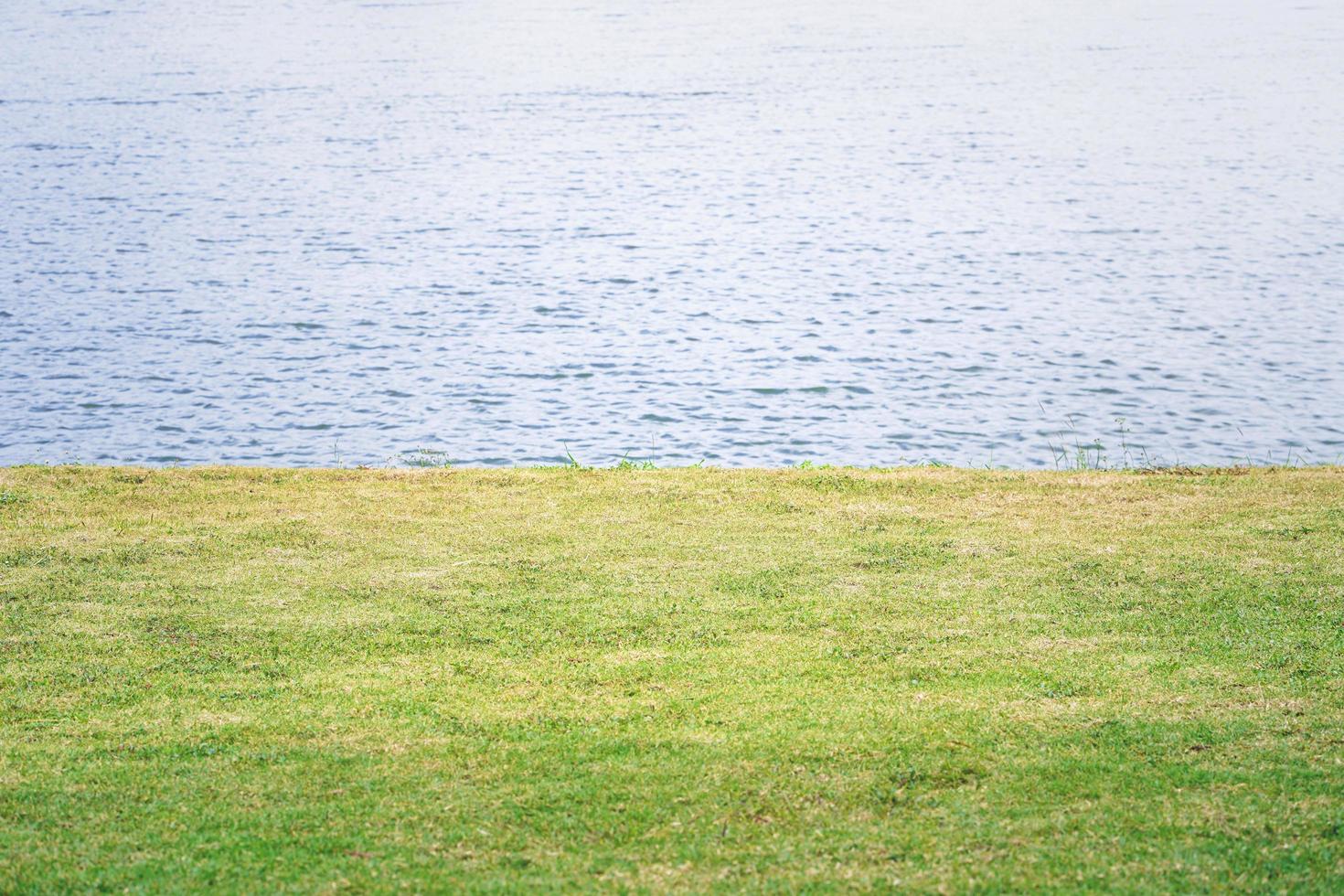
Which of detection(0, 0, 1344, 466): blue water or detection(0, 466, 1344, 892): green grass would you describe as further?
detection(0, 0, 1344, 466): blue water

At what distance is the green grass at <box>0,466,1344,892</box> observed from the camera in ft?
20.8

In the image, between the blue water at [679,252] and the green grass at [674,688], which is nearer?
the green grass at [674,688]

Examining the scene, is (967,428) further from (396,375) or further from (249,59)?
(249,59)

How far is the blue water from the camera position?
67.8 feet

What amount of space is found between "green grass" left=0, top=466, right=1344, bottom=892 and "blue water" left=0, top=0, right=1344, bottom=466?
706 cm

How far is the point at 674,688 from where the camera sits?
27.0 feet

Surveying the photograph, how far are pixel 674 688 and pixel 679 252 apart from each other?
24533 mm

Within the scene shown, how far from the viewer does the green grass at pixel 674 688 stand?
6328mm

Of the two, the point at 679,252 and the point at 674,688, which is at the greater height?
the point at 674,688

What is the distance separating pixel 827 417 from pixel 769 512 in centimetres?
874

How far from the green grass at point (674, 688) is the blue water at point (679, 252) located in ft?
23.2

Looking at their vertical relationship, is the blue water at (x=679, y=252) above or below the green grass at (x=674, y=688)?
below

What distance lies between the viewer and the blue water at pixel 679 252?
20.7 m

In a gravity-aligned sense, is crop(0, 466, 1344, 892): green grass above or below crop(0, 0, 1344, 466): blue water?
above
